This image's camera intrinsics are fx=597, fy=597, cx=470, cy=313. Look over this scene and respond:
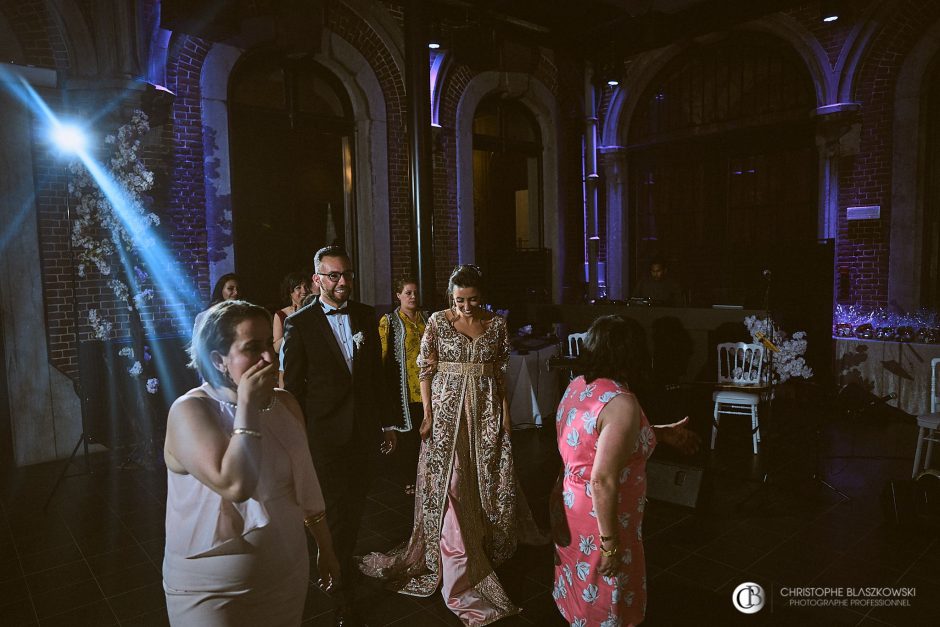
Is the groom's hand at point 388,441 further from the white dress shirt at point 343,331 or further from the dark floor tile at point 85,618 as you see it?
the dark floor tile at point 85,618

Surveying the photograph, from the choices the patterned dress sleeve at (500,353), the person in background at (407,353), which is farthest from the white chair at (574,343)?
the patterned dress sleeve at (500,353)

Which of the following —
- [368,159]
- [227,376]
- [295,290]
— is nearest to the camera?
[227,376]

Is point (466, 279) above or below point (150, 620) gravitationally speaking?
above

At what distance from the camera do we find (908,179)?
8.13 m

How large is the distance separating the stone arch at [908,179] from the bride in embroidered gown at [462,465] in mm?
7365

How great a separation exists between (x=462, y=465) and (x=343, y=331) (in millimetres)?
1030

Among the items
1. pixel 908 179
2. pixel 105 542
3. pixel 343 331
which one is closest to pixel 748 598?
pixel 343 331

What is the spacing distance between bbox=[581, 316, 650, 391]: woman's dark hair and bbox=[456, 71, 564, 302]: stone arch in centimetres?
718

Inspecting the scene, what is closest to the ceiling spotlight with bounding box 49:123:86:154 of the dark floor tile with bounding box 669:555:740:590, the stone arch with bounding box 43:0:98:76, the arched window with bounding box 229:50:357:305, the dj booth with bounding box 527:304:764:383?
the stone arch with bounding box 43:0:98:76

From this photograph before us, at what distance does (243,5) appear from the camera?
657 cm

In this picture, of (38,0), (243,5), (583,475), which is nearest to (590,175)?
(243,5)

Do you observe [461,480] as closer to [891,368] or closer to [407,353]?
[407,353]

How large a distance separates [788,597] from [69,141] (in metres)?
7.22

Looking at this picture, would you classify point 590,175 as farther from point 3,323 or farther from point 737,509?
point 3,323
